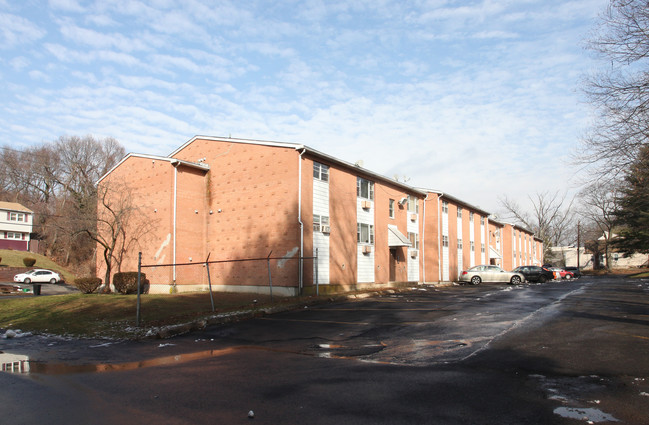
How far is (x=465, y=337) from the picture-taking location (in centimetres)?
988

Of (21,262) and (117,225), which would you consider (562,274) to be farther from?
(21,262)

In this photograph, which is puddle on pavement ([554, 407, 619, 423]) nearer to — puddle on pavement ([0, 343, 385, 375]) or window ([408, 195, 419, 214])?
puddle on pavement ([0, 343, 385, 375])

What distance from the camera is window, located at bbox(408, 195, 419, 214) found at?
33653mm

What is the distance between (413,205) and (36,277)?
36.2 m

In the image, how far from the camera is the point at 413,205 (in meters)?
34.2

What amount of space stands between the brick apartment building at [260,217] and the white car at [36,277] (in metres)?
17.8

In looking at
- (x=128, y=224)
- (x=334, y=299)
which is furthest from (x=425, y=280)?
(x=128, y=224)

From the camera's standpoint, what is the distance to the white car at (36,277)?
42438 millimetres

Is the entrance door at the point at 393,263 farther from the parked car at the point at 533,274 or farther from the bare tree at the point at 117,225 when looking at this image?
the bare tree at the point at 117,225

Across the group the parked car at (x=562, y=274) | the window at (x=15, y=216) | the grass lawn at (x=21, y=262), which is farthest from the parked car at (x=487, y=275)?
the window at (x=15, y=216)

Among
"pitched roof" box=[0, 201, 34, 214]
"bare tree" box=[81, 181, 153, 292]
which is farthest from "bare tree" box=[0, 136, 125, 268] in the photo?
"bare tree" box=[81, 181, 153, 292]

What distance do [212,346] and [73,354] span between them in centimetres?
315

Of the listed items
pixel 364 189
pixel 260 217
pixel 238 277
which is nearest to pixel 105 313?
pixel 238 277

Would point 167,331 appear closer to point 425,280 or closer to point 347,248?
point 347,248
